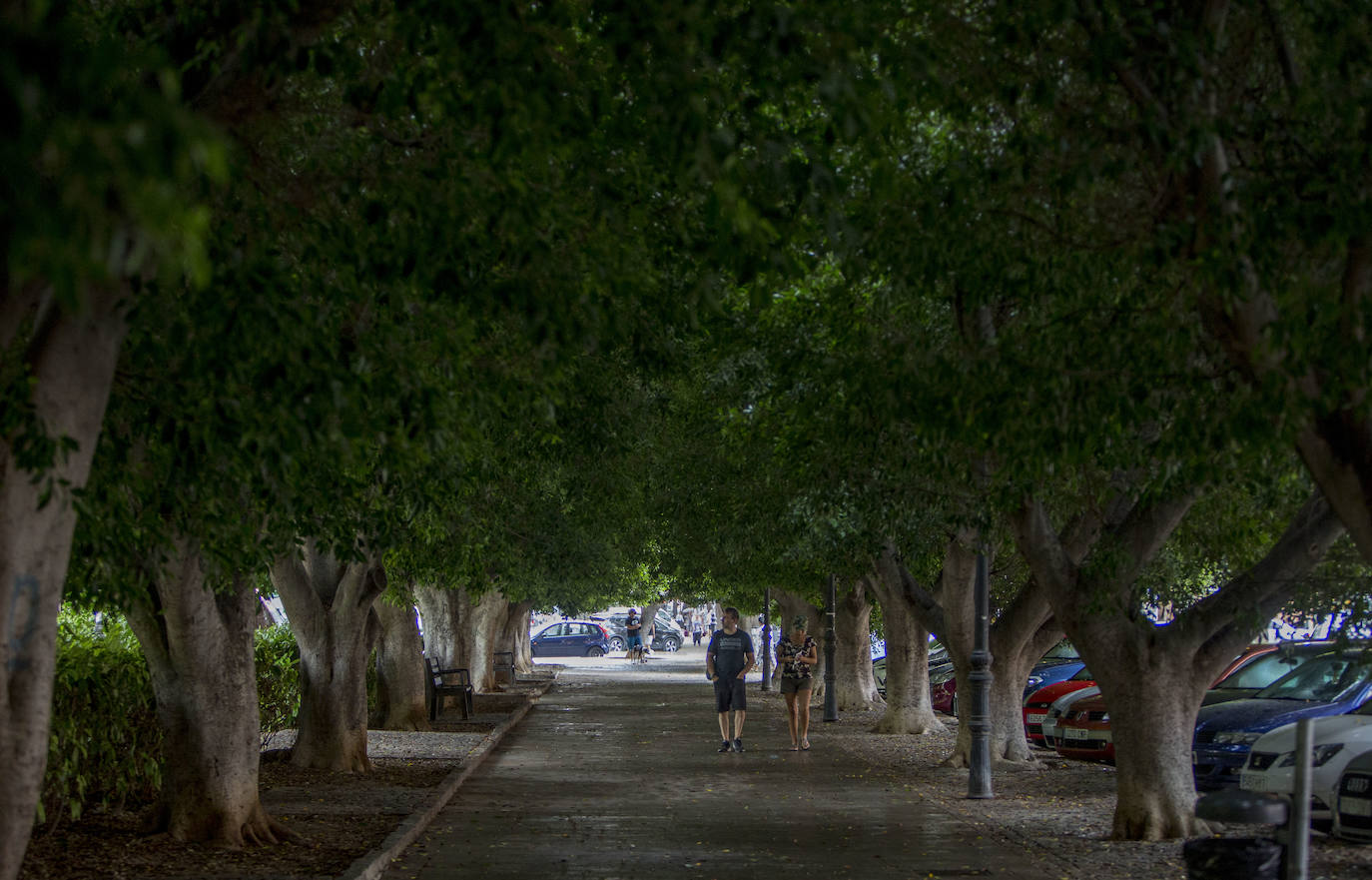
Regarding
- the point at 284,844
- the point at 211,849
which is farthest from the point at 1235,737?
the point at 211,849

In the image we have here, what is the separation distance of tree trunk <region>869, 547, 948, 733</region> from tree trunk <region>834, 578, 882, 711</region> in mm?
6069

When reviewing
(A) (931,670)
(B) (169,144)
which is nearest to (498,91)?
(B) (169,144)

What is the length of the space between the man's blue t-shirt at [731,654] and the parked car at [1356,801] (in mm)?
9527

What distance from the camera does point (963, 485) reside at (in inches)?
532

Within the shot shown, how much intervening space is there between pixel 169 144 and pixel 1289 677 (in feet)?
50.5

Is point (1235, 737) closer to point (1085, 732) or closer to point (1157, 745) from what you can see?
point (1157, 745)

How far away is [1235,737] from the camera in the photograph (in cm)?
1524

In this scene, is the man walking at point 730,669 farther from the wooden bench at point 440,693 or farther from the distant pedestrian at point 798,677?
the wooden bench at point 440,693

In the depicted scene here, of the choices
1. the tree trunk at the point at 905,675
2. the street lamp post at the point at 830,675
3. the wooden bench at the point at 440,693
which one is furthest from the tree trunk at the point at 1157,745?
the street lamp post at the point at 830,675

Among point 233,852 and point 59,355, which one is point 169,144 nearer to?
point 59,355

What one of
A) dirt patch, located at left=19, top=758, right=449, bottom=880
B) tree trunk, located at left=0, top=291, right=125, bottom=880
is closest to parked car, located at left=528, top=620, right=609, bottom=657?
dirt patch, located at left=19, top=758, right=449, bottom=880

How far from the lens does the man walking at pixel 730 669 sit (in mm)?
20625

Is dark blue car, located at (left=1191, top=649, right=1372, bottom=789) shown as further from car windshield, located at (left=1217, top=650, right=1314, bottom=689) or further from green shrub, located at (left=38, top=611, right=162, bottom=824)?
green shrub, located at (left=38, top=611, right=162, bottom=824)

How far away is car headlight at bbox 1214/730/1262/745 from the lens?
594 inches
